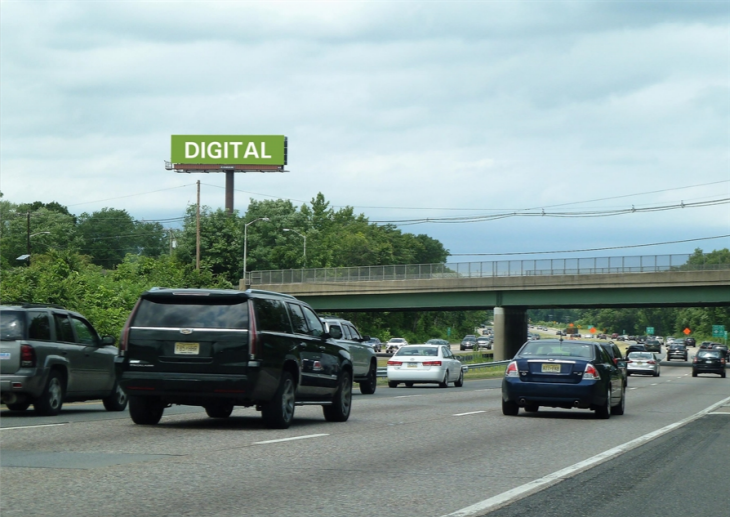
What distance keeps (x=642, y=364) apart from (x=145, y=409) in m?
43.9

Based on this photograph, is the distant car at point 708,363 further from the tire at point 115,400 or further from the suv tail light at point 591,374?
the tire at point 115,400

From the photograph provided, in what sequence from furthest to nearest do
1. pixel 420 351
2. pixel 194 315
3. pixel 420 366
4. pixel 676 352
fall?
1. pixel 676 352
2. pixel 420 351
3. pixel 420 366
4. pixel 194 315

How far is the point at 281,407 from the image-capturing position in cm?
1476

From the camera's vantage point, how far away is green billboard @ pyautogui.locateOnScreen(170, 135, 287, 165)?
116188 millimetres

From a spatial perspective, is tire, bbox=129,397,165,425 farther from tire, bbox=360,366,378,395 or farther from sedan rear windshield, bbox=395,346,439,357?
sedan rear windshield, bbox=395,346,439,357

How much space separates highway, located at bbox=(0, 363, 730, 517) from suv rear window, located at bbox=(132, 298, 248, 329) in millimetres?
1482

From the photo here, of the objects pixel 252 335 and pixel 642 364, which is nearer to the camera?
pixel 252 335

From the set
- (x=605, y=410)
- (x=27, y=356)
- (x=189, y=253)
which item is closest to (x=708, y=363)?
(x=605, y=410)

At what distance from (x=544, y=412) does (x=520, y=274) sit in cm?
4945

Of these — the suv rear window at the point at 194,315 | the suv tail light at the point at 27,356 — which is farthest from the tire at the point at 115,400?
the suv rear window at the point at 194,315

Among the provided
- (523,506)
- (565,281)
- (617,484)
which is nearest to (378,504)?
(523,506)

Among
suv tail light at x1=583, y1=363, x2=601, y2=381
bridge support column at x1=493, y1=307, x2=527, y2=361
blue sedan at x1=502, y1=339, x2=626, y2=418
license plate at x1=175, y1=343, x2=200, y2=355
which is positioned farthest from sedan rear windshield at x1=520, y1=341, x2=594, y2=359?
bridge support column at x1=493, y1=307, x2=527, y2=361

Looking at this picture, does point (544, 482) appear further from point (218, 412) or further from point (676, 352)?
point (676, 352)

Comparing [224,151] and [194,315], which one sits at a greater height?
[224,151]
